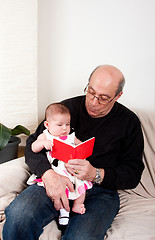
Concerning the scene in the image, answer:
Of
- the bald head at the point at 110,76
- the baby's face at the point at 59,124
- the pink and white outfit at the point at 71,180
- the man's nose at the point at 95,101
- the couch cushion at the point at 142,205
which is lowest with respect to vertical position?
the couch cushion at the point at 142,205

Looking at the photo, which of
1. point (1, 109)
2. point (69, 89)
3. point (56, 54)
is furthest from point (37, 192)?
point (56, 54)

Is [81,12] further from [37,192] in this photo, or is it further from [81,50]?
[37,192]

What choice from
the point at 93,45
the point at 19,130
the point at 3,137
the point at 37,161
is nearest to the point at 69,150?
the point at 37,161

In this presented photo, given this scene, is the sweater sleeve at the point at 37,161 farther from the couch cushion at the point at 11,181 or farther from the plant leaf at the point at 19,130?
the plant leaf at the point at 19,130

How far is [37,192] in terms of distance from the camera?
55.1 inches

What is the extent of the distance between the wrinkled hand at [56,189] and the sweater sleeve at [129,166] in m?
0.25

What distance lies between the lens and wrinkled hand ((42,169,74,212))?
1.38 m

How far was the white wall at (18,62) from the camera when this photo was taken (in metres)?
2.11

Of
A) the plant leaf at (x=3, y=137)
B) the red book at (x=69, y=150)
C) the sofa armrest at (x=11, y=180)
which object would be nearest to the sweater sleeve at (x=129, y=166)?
the red book at (x=69, y=150)

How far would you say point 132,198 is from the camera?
1735 millimetres

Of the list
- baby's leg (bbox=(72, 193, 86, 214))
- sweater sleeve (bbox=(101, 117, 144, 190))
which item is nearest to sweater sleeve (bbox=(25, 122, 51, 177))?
baby's leg (bbox=(72, 193, 86, 214))

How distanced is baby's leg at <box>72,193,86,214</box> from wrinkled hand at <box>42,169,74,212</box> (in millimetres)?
43

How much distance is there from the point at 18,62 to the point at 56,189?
1.20 meters

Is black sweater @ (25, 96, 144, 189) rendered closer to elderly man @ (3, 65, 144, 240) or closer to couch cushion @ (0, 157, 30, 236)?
elderly man @ (3, 65, 144, 240)
